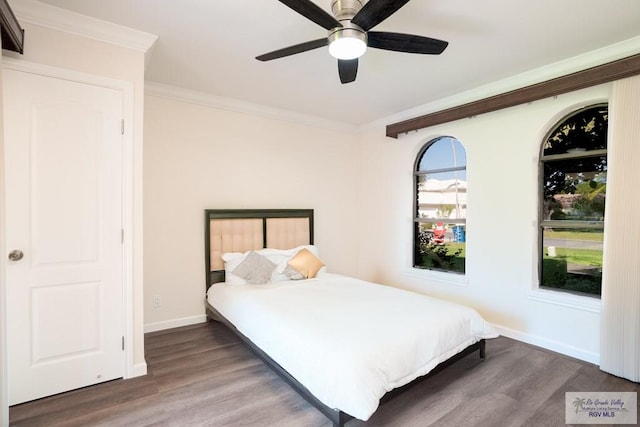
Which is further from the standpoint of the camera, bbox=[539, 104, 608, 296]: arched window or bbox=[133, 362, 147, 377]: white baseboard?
bbox=[539, 104, 608, 296]: arched window

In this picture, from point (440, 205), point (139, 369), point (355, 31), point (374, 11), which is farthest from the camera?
point (440, 205)

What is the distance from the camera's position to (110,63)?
2.53 meters

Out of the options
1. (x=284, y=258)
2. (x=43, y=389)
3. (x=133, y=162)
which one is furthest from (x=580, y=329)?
(x=43, y=389)

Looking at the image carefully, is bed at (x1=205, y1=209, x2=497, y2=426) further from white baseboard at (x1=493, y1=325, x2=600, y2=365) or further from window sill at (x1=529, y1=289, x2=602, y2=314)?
window sill at (x1=529, y1=289, x2=602, y2=314)

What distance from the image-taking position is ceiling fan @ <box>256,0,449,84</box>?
1.79m

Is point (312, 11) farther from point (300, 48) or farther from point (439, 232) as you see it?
point (439, 232)

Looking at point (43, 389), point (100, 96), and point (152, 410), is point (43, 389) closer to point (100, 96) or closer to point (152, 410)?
point (152, 410)

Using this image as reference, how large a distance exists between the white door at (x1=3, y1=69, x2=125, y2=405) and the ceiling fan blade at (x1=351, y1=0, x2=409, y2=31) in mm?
2006

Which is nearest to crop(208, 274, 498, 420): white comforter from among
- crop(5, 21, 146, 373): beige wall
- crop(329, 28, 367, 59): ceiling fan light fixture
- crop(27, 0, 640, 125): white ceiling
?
crop(5, 21, 146, 373): beige wall

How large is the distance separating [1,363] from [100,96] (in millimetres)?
1906

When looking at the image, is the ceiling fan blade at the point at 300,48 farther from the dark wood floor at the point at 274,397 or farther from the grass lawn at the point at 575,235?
the grass lawn at the point at 575,235

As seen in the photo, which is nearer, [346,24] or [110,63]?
[346,24]

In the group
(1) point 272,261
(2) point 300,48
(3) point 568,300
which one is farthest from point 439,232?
(2) point 300,48

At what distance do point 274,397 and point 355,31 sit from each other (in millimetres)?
2644
